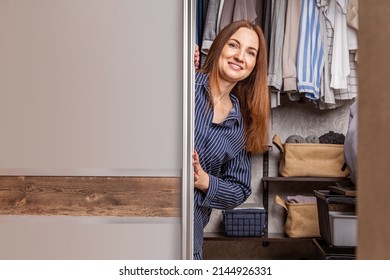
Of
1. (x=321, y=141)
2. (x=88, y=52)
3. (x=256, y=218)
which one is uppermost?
(x=88, y=52)

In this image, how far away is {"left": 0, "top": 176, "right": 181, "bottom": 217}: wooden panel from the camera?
5.19ft

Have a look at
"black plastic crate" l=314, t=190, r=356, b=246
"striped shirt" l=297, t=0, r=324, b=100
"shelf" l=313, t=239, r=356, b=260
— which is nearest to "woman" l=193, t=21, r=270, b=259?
"striped shirt" l=297, t=0, r=324, b=100

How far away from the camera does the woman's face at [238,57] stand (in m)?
2.54

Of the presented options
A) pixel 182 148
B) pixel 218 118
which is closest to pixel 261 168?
pixel 218 118

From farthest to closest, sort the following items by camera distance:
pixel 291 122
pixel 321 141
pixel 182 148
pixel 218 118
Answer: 1. pixel 291 122
2. pixel 321 141
3. pixel 218 118
4. pixel 182 148

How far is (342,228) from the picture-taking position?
2342 millimetres

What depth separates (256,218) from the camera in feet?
8.47

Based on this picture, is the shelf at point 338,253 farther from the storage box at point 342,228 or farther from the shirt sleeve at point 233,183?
the shirt sleeve at point 233,183

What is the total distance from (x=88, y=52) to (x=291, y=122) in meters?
1.58

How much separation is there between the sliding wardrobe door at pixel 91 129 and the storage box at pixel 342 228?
1.07 m

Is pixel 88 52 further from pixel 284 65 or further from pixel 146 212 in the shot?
pixel 284 65

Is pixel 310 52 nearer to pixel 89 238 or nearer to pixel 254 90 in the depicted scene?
pixel 254 90

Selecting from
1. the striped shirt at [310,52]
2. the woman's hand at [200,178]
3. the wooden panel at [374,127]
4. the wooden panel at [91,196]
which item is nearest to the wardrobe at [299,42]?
the striped shirt at [310,52]

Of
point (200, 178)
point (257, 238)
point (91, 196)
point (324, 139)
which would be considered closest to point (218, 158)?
point (200, 178)
